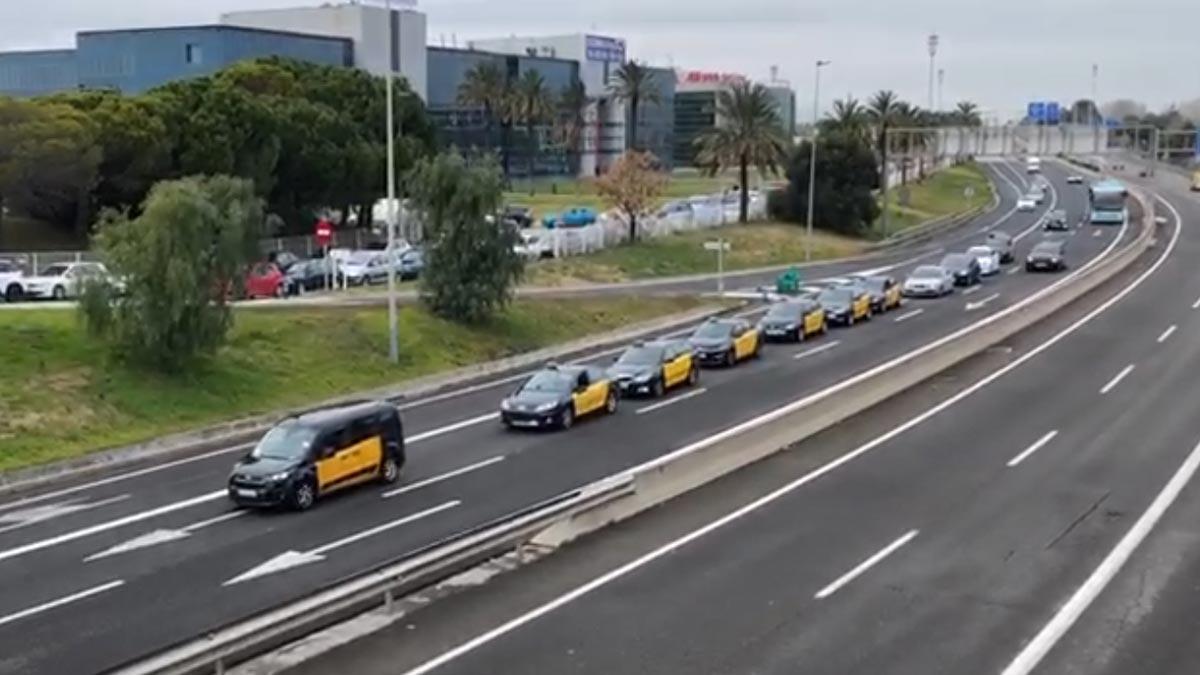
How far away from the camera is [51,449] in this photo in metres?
31.2

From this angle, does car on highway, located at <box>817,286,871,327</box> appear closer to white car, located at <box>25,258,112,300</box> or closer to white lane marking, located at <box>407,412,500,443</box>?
white lane marking, located at <box>407,412,500,443</box>

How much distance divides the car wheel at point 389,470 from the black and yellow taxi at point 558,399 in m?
5.57

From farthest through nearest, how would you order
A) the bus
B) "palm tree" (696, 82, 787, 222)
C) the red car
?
the bus, "palm tree" (696, 82, 787, 222), the red car

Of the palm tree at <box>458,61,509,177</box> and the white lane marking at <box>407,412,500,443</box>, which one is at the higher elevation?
the palm tree at <box>458,61,509,177</box>

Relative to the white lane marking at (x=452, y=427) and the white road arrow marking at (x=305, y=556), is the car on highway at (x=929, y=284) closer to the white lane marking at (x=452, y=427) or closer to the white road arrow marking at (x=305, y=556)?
the white lane marking at (x=452, y=427)

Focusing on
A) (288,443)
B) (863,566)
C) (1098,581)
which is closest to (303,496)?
(288,443)

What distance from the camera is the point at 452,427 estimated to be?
112 ft

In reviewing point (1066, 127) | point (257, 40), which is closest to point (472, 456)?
point (257, 40)

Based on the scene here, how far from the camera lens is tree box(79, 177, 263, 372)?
3638 cm

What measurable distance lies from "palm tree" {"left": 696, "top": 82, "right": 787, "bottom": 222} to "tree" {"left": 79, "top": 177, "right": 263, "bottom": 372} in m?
51.8

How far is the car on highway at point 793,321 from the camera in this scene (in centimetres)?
4800

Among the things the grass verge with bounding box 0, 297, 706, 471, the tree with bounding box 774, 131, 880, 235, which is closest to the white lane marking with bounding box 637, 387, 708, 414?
the grass verge with bounding box 0, 297, 706, 471

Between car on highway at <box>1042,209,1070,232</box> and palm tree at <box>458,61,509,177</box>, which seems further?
palm tree at <box>458,61,509,177</box>

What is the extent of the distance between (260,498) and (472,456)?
6015mm
